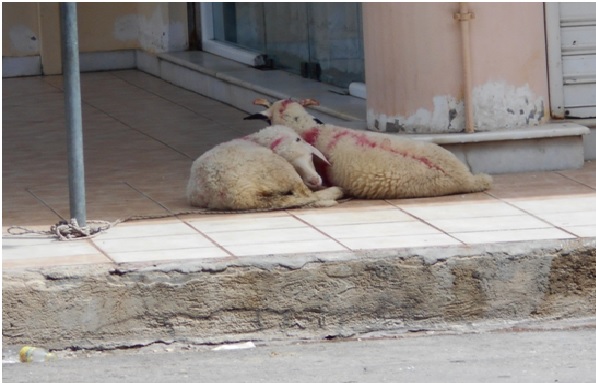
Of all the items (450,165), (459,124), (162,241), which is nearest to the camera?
(162,241)

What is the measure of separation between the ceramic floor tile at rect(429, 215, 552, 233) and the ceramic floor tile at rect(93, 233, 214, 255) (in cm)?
115

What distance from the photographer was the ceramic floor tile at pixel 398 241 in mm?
5609

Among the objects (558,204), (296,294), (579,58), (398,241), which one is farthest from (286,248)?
(579,58)

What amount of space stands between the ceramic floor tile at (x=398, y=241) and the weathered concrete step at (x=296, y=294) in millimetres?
106

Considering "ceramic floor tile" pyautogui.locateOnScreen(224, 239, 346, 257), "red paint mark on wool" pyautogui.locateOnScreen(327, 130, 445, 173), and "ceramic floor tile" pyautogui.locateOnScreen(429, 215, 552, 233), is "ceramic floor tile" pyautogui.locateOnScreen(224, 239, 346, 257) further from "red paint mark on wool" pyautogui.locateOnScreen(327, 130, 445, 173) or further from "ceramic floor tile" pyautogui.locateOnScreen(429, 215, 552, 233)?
"red paint mark on wool" pyautogui.locateOnScreen(327, 130, 445, 173)

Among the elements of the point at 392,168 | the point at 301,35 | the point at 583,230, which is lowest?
the point at 583,230

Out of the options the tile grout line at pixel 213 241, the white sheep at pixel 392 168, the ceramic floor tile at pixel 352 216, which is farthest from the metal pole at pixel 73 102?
the white sheep at pixel 392 168

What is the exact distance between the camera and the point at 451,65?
288 inches

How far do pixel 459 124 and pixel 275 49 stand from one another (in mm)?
4094

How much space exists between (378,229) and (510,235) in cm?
64

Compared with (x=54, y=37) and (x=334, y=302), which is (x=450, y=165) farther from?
(x=54, y=37)

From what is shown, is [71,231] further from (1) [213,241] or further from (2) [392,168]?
(2) [392,168]

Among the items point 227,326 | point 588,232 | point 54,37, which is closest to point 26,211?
point 227,326

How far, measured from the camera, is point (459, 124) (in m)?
7.43
